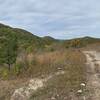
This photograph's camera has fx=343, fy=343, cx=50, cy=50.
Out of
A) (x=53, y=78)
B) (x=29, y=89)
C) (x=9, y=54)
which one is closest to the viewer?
(x=29, y=89)

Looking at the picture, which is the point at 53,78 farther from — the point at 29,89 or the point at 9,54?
the point at 9,54

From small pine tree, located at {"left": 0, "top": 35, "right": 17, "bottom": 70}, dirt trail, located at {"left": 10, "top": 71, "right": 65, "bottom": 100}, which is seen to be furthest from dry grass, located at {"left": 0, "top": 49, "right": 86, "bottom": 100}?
small pine tree, located at {"left": 0, "top": 35, "right": 17, "bottom": 70}

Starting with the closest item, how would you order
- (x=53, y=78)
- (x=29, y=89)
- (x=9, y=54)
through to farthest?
1. (x=29, y=89)
2. (x=53, y=78)
3. (x=9, y=54)

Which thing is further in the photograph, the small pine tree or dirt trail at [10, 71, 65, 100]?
the small pine tree

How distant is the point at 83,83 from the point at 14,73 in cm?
405

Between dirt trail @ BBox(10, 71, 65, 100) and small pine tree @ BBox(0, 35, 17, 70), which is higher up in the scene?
small pine tree @ BBox(0, 35, 17, 70)

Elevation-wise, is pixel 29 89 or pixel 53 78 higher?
pixel 53 78

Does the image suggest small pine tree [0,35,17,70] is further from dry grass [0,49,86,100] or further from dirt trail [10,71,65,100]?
dirt trail [10,71,65,100]

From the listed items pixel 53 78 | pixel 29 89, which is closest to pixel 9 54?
pixel 53 78

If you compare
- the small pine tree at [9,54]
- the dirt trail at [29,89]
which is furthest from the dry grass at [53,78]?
the small pine tree at [9,54]

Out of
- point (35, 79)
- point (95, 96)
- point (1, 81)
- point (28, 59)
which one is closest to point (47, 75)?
point (35, 79)

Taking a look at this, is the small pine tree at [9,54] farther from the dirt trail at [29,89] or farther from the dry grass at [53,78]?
the dirt trail at [29,89]

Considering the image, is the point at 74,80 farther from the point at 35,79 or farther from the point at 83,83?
the point at 35,79

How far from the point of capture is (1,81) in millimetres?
15250
